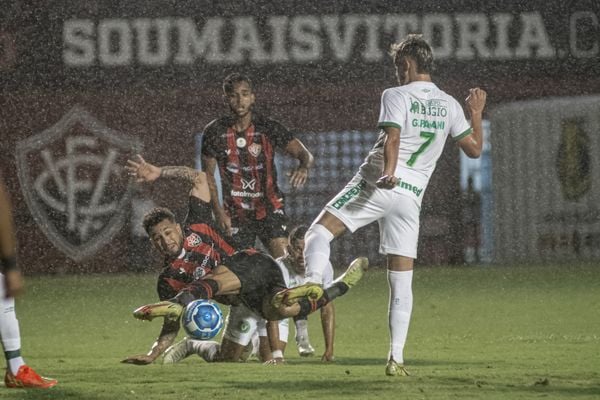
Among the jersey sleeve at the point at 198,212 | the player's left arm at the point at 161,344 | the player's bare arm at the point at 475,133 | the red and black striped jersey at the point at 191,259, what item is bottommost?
the player's left arm at the point at 161,344

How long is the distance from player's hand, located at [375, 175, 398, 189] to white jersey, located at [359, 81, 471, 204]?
31cm

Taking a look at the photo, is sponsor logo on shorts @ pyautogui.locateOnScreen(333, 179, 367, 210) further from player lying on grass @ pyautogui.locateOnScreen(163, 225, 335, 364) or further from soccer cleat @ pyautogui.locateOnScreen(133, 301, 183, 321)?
player lying on grass @ pyautogui.locateOnScreen(163, 225, 335, 364)

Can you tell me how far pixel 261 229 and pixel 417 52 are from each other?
3091 mm

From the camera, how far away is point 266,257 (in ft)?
31.7

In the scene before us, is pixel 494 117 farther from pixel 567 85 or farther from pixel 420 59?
pixel 420 59

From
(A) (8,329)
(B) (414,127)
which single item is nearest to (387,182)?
→ (B) (414,127)

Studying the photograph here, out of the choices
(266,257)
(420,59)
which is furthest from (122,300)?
(420,59)

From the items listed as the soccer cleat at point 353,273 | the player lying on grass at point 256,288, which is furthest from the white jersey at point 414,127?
the soccer cleat at point 353,273

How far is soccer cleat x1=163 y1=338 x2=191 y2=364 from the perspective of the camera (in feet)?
33.2

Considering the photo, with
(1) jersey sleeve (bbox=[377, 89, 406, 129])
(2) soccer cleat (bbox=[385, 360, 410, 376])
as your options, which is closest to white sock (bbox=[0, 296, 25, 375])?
(2) soccer cleat (bbox=[385, 360, 410, 376])

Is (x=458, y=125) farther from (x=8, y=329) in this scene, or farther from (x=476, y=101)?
(x=8, y=329)

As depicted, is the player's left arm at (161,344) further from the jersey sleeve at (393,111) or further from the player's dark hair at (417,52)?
the player's dark hair at (417,52)

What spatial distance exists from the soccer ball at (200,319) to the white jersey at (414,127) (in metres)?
1.38

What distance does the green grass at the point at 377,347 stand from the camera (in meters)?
8.15
